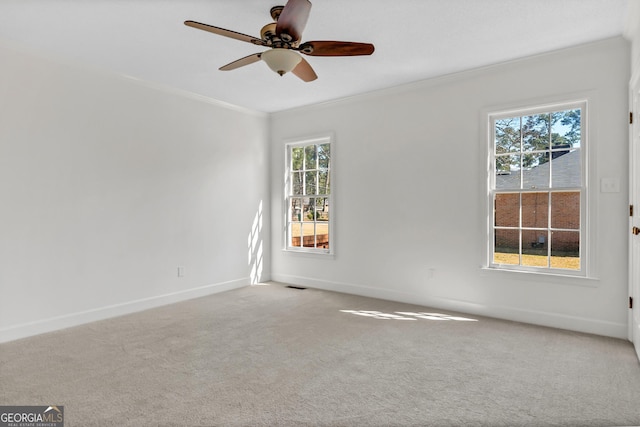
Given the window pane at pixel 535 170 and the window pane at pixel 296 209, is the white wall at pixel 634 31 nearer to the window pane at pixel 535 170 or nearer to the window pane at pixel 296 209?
the window pane at pixel 535 170

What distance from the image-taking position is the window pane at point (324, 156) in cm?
542

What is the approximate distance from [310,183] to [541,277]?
323 centimetres

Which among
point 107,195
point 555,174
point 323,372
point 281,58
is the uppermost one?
point 281,58

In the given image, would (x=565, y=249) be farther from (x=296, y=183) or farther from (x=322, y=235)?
Answer: (x=296, y=183)

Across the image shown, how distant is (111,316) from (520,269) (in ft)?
14.2

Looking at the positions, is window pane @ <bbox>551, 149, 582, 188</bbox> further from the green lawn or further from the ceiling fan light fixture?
the ceiling fan light fixture

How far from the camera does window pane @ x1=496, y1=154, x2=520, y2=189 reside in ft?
12.8

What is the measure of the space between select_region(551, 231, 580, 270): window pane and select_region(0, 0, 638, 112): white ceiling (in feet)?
5.86

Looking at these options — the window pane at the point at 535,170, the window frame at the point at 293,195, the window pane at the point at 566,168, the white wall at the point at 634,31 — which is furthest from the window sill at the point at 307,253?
the white wall at the point at 634,31

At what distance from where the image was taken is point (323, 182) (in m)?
5.48

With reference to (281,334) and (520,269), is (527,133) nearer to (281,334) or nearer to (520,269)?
(520,269)

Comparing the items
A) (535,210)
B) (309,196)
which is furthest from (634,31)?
(309,196)

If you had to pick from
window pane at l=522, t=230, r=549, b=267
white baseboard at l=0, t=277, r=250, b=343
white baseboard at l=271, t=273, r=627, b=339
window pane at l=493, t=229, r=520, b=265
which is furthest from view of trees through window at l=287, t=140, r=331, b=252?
window pane at l=522, t=230, r=549, b=267

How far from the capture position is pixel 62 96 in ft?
12.0
